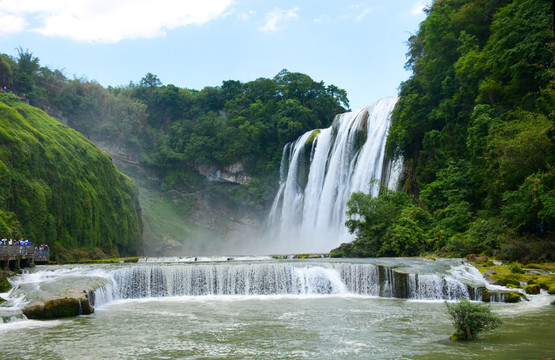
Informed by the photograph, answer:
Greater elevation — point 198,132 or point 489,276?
point 198,132

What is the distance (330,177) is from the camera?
4322 centimetres

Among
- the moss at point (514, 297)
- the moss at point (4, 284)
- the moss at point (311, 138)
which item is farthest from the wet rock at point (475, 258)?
the moss at point (311, 138)

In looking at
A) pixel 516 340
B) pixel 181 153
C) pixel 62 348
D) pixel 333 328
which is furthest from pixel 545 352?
pixel 181 153

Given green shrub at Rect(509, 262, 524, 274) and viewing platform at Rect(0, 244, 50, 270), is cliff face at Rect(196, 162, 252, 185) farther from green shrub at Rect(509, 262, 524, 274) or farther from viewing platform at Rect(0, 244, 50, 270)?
green shrub at Rect(509, 262, 524, 274)

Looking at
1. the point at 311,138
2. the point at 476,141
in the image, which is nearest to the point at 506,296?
the point at 476,141

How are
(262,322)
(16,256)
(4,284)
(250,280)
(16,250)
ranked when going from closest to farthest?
(262,322) → (4,284) → (250,280) → (16,256) → (16,250)

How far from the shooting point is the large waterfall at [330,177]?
38.0 m

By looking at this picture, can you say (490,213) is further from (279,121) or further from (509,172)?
(279,121)

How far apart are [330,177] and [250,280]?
78.5ft

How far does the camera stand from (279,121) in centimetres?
5872

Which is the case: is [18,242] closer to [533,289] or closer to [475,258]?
[475,258]

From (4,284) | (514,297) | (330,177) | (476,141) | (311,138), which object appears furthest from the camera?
(311,138)

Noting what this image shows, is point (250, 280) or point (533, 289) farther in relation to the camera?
point (250, 280)

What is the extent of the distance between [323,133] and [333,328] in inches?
1491
